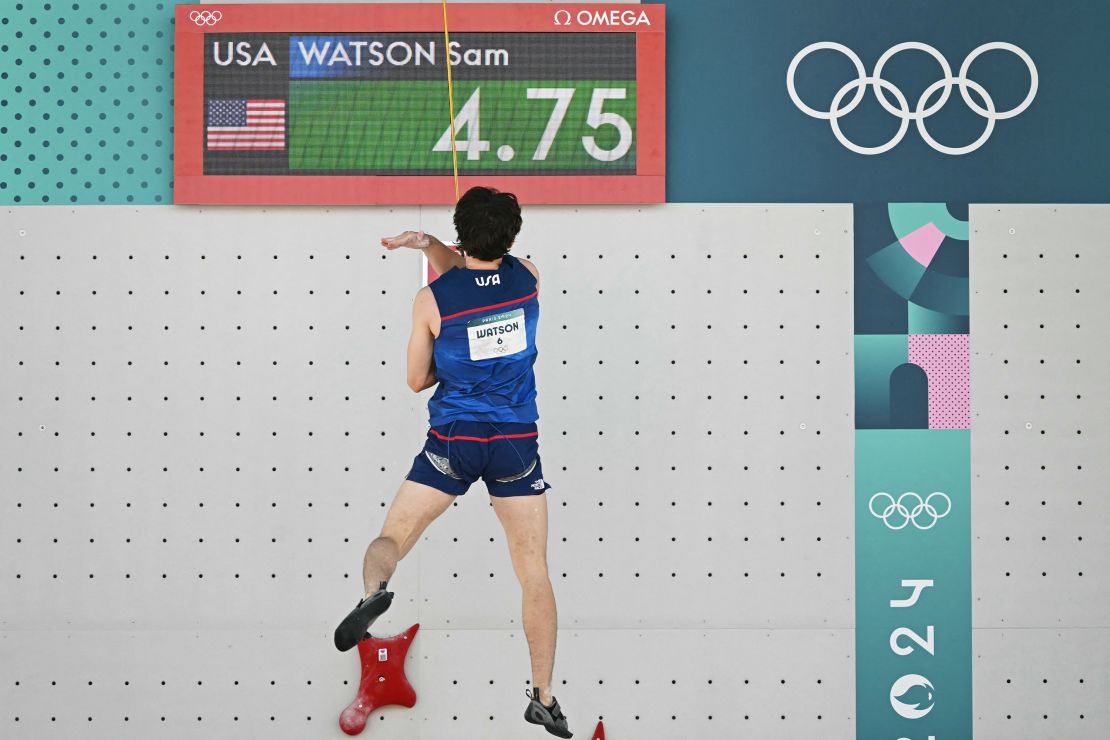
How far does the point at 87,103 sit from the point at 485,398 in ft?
6.48

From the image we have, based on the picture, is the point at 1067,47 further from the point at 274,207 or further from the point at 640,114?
the point at 274,207

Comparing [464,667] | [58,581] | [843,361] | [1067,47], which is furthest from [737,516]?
[58,581]

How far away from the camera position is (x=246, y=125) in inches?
150

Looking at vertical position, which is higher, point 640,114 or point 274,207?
point 640,114

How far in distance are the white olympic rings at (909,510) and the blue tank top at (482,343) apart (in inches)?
58.9

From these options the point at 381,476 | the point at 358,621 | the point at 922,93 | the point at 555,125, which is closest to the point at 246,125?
the point at 555,125

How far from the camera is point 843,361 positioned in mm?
3844

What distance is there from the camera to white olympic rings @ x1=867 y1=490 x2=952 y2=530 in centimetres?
384

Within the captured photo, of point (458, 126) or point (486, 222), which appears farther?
point (458, 126)

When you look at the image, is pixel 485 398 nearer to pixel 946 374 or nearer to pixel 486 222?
pixel 486 222

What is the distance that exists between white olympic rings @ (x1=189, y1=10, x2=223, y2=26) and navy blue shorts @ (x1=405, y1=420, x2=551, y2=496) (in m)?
1.76

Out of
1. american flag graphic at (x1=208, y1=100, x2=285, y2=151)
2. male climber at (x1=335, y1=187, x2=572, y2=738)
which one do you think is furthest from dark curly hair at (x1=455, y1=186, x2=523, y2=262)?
american flag graphic at (x1=208, y1=100, x2=285, y2=151)

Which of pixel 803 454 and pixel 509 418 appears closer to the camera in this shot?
pixel 509 418

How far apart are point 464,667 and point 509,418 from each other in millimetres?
1215
